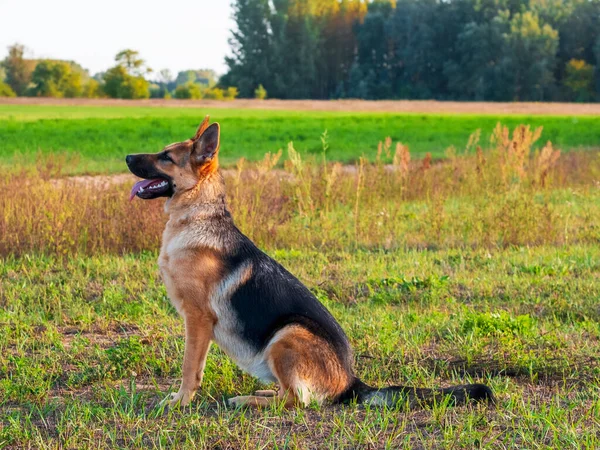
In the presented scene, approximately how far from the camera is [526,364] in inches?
216

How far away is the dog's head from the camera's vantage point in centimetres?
A: 497

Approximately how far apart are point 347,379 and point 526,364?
5.49ft

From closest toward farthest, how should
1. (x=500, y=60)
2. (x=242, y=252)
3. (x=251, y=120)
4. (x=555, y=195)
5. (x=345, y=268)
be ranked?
1. (x=242, y=252)
2. (x=345, y=268)
3. (x=555, y=195)
4. (x=251, y=120)
5. (x=500, y=60)

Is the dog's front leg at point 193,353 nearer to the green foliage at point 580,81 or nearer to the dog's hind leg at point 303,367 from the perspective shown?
the dog's hind leg at point 303,367

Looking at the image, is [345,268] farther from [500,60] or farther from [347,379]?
[500,60]

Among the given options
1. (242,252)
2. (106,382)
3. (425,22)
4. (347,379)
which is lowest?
(106,382)

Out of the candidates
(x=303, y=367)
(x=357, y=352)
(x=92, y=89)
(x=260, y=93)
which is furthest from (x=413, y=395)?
(x=92, y=89)

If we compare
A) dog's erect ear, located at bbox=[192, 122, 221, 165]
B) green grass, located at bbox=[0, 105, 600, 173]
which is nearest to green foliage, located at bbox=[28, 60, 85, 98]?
green grass, located at bbox=[0, 105, 600, 173]

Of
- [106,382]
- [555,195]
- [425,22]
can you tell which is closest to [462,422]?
[106,382]

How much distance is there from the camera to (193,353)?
15.5 ft

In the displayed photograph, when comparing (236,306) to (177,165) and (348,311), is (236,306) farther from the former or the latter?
(348,311)

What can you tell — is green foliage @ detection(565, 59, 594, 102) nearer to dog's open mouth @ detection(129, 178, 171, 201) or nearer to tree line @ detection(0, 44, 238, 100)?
tree line @ detection(0, 44, 238, 100)

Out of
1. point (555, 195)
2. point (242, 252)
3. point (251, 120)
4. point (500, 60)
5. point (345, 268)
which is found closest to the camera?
point (242, 252)

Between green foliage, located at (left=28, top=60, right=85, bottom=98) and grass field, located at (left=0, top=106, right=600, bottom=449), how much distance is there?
73374 mm
